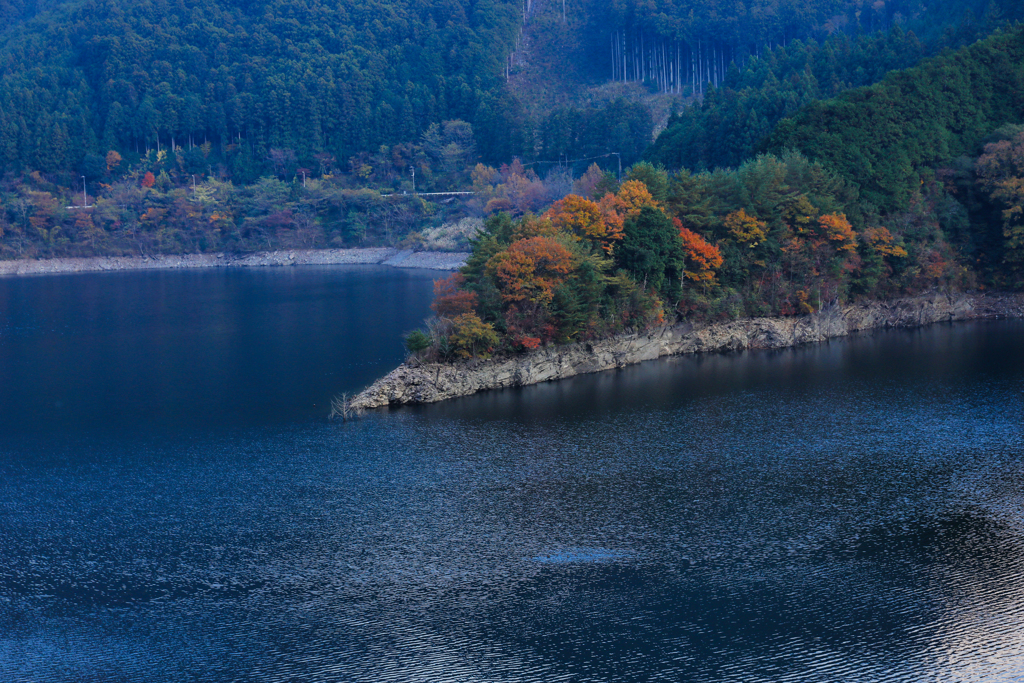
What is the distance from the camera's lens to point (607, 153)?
110750 millimetres

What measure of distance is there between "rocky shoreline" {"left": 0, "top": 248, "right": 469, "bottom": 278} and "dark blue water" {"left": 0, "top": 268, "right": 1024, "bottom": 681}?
7147cm

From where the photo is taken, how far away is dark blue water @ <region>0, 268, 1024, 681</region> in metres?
19.5

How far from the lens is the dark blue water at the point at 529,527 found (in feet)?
63.8

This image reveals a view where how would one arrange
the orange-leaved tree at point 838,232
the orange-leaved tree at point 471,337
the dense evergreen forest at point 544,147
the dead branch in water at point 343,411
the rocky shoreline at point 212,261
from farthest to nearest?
the rocky shoreline at point 212,261, the orange-leaved tree at point 838,232, the dense evergreen forest at point 544,147, the orange-leaved tree at point 471,337, the dead branch in water at point 343,411

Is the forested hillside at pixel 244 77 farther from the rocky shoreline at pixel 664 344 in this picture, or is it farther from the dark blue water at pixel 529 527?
the dark blue water at pixel 529 527

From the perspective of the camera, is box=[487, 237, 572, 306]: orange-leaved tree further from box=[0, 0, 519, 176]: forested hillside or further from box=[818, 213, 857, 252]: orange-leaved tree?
box=[0, 0, 519, 176]: forested hillside

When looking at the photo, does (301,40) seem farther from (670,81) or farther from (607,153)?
(607,153)

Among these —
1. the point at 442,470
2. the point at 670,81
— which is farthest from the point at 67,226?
the point at 442,470

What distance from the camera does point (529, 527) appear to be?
25766mm

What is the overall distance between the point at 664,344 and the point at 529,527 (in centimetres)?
2493

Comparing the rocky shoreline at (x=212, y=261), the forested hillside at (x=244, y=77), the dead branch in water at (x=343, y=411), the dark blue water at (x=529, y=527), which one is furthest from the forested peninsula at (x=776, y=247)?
the forested hillside at (x=244, y=77)

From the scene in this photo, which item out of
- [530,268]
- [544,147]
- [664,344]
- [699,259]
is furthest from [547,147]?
[530,268]

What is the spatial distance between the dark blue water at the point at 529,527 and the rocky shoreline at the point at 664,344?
1.32 meters

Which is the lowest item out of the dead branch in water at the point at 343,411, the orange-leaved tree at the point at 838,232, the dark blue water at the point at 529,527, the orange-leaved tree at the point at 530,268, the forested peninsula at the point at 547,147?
the dark blue water at the point at 529,527
